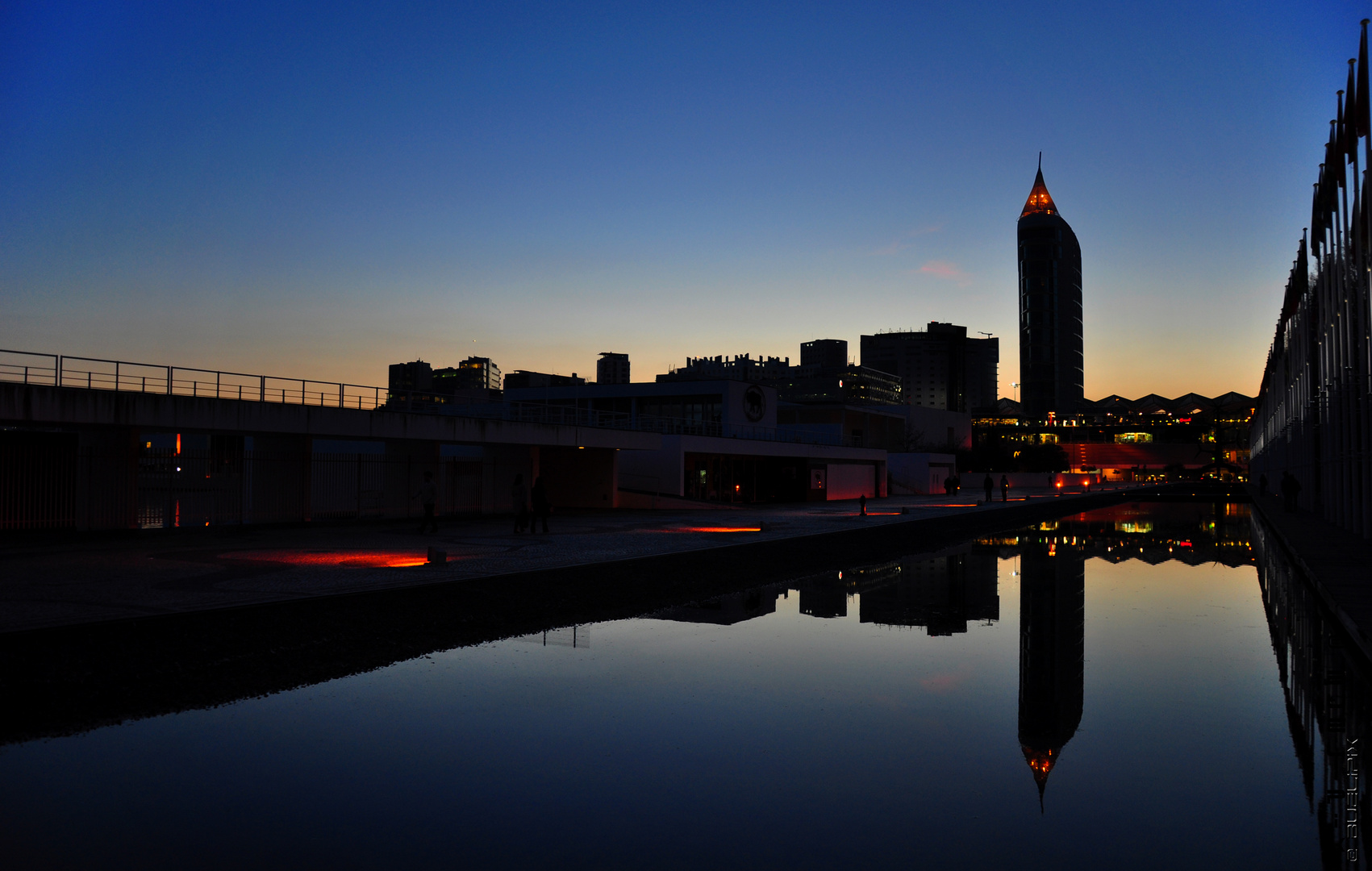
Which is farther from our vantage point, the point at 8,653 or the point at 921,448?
the point at 921,448

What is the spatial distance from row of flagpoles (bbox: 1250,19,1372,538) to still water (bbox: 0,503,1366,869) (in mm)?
15661

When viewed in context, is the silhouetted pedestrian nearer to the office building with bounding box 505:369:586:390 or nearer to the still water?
the still water

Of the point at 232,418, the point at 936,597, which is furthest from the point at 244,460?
the point at 936,597

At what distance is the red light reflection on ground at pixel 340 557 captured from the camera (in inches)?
716

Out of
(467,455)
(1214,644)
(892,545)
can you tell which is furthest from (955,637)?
(467,455)

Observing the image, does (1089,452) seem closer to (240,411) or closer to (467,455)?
(467,455)

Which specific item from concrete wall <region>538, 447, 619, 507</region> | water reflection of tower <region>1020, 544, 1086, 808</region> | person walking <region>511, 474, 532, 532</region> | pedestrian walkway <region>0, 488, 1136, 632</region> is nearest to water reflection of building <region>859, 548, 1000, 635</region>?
water reflection of tower <region>1020, 544, 1086, 808</region>

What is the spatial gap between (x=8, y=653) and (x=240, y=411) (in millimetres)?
18523

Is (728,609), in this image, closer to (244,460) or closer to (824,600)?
(824,600)

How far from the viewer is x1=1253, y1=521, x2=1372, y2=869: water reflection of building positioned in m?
5.55

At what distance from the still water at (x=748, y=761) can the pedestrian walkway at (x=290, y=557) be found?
423 cm

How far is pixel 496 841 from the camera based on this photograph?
17.3 ft

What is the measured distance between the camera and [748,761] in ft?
22.4

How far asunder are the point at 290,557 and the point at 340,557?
1.02 metres
